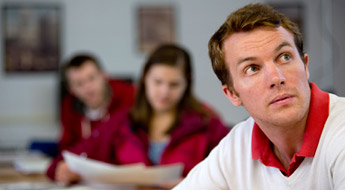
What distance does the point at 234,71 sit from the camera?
718mm

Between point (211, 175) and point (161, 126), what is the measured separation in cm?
75

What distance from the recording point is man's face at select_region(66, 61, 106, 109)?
2322 mm

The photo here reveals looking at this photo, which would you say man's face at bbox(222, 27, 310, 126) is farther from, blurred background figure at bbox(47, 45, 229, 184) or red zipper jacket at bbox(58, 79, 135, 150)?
red zipper jacket at bbox(58, 79, 135, 150)

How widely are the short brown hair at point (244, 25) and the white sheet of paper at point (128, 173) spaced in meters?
0.48

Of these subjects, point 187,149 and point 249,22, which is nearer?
point 249,22

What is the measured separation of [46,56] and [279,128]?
11.5 feet

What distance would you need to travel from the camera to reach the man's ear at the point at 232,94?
2.45 ft

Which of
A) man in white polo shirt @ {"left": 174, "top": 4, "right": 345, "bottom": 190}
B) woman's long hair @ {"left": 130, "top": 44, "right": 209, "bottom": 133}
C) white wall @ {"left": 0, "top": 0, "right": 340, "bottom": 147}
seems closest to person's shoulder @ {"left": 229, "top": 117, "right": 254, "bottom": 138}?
man in white polo shirt @ {"left": 174, "top": 4, "right": 345, "bottom": 190}

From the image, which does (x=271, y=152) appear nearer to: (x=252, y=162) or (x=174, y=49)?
(x=252, y=162)

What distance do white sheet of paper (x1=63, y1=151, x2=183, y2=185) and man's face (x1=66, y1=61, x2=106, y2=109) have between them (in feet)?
3.55

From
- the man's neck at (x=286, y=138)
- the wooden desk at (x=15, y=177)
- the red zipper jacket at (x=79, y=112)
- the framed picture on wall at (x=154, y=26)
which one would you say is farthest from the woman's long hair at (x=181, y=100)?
the framed picture on wall at (x=154, y=26)

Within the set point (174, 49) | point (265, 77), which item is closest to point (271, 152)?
point (265, 77)

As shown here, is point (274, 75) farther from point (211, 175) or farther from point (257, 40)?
point (211, 175)

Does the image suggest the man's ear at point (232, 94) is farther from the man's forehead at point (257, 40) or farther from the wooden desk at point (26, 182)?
the wooden desk at point (26, 182)
